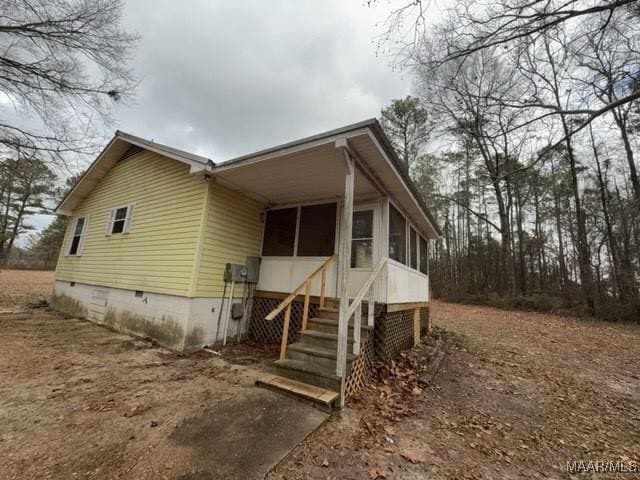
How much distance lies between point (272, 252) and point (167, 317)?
273cm

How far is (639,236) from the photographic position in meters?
12.3

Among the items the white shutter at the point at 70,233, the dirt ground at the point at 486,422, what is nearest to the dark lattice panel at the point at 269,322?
the dirt ground at the point at 486,422

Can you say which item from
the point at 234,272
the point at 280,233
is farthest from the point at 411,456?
the point at 280,233

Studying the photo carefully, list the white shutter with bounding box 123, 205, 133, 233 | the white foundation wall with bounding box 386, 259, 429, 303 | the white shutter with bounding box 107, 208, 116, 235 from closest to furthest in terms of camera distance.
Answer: the white foundation wall with bounding box 386, 259, 429, 303 → the white shutter with bounding box 123, 205, 133, 233 → the white shutter with bounding box 107, 208, 116, 235

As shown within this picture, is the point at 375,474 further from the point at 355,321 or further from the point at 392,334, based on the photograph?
the point at 392,334

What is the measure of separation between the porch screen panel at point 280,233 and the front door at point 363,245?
1.66m

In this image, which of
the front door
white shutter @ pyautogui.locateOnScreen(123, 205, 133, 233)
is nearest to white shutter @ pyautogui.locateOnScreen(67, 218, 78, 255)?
white shutter @ pyautogui.locateOnScreen(123, 205, 133, 233)

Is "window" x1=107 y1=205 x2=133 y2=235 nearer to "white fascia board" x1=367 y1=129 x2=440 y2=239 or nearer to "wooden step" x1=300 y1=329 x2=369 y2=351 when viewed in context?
"wooden step" x1=300 y1=329 x2=369 y2=351

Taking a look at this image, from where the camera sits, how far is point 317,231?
20.8 feet

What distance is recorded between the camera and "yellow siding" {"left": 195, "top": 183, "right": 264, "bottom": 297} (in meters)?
5.81

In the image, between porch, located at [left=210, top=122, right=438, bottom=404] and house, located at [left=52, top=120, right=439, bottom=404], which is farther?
house, located at [left=52, top=120, right=439, bottom=404]

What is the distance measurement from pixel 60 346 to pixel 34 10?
26.0 ft

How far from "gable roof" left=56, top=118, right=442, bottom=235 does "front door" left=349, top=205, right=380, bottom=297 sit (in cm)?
97

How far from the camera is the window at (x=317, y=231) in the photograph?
6.14 metres
